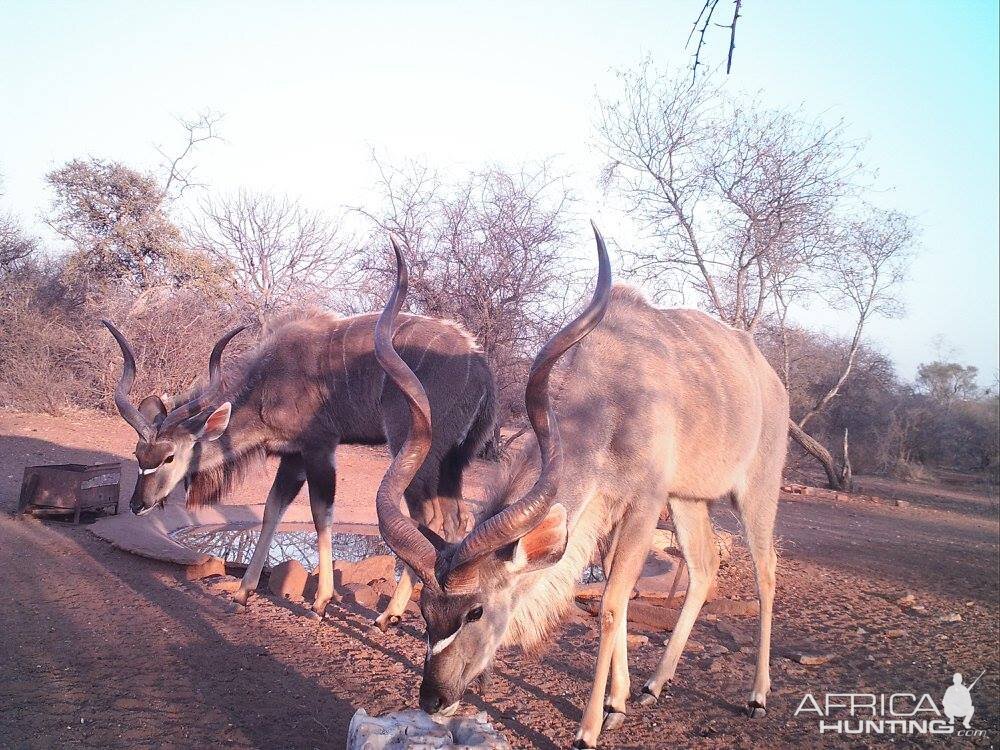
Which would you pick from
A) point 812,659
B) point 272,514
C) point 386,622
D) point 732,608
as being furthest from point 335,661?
point 732,608

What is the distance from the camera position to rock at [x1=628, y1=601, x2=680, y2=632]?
554 cm

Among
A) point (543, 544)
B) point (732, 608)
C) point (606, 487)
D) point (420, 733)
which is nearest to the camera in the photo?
point (420, 733)

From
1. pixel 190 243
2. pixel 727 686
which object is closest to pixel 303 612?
pixel 727 686

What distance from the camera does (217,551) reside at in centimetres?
732

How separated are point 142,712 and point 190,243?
54.3ft

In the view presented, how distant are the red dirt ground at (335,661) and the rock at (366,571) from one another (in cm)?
60

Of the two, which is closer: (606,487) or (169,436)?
(606,487)

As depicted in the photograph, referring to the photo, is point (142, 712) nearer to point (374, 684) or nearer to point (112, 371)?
point (374, 684)

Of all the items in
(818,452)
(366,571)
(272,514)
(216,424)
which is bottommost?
(366,571)

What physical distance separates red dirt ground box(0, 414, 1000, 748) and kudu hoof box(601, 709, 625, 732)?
0.05 m

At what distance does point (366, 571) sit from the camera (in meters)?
6.43

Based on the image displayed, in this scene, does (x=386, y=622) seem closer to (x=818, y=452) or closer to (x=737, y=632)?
(x=737, y=632)

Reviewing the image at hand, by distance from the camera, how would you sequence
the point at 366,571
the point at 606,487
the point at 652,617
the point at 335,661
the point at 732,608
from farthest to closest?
the point at 366,571 → the point at 732,608 → the point at 652,617 → the point at 335,661 → the point at 606,487

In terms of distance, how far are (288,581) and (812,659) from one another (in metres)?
3.90
